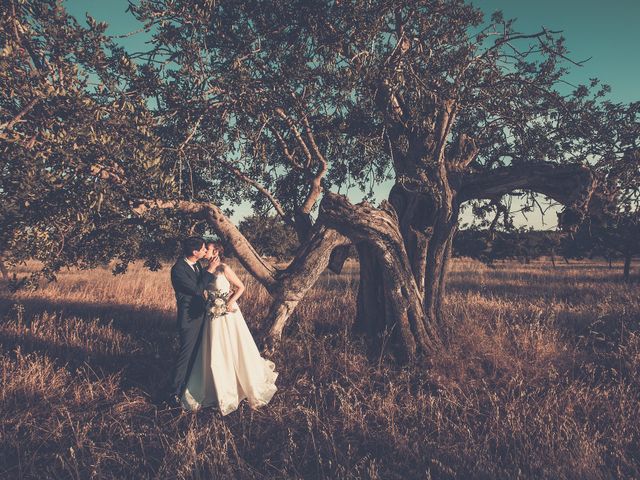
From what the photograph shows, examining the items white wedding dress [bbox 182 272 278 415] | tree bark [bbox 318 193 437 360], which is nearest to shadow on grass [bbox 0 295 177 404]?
white wedding dress [bbox 182 272 278 415]

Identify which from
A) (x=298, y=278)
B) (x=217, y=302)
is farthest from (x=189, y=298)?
(x=298, y=278)

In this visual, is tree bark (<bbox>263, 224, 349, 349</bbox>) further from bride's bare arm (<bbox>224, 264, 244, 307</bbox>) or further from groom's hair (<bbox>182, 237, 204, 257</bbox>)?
groom's hair (<bbox>182, 237, 204, 257</bbox>)

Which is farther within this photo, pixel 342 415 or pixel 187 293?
pixel 187 293

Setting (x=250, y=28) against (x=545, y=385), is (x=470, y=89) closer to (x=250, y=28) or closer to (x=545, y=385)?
(x=250, y=28)

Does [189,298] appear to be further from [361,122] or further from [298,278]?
[361,122]

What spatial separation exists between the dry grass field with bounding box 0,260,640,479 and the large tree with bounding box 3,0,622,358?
1.05 m

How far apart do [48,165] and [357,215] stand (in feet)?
14.3

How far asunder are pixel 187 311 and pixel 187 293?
29 centimetres

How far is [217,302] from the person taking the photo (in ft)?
17.6

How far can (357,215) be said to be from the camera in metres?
5.98

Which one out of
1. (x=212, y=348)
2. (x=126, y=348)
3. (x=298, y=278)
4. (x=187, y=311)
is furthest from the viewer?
(x=126, y=348)

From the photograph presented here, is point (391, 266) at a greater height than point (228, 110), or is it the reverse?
point (228, 110)

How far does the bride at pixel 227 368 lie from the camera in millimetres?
5156

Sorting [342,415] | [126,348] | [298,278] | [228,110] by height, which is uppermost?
[228,110]
